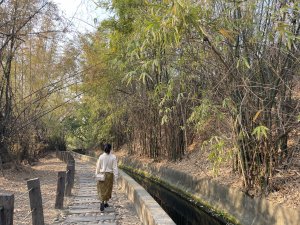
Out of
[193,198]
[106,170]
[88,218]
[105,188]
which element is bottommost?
[193,198]

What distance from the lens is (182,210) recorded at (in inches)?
299

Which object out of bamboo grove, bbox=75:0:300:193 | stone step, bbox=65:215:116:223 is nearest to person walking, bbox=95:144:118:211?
stone step, bbox=65:215:116:223

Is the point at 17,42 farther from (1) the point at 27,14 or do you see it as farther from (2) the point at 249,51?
(2) the point at 249,51

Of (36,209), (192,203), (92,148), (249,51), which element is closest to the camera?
(36,209)

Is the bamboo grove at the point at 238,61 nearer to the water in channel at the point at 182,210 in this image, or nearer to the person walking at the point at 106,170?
the water in channel at the point at 182,210

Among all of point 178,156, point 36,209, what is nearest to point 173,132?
point 178,156

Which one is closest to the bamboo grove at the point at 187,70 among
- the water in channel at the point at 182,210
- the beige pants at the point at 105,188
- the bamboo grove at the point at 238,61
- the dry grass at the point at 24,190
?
the bamboo grove at the point at 238,61

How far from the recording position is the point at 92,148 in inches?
1234

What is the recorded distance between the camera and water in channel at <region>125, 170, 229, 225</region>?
21.8ft

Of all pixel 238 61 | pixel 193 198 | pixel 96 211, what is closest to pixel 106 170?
pixel 96 211

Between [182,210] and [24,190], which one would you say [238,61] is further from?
[24,190]

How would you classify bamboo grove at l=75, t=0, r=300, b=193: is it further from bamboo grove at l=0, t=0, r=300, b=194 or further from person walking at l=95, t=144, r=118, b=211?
person walking at l=95, t=144, r=118, b=211

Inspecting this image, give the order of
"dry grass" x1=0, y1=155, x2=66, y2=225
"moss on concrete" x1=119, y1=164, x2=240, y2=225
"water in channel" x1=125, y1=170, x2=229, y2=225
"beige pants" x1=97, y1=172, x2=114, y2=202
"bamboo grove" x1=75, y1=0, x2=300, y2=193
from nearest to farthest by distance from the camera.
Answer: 1. "bamboo grove" x1=75, y1=0, x2=300, y2=193
2. "dry grass" x1=0, y1=155, x2=66, y2=225
3. "beige pants" x1=97, y1=172, x2=114, y2=202
4. "moss on concrete" x1=119, y1=164, x2=240, y2=225
5. "water in channel" x1=125, y1=170, x2=229, y2=225

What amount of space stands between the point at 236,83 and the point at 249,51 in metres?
0.51
